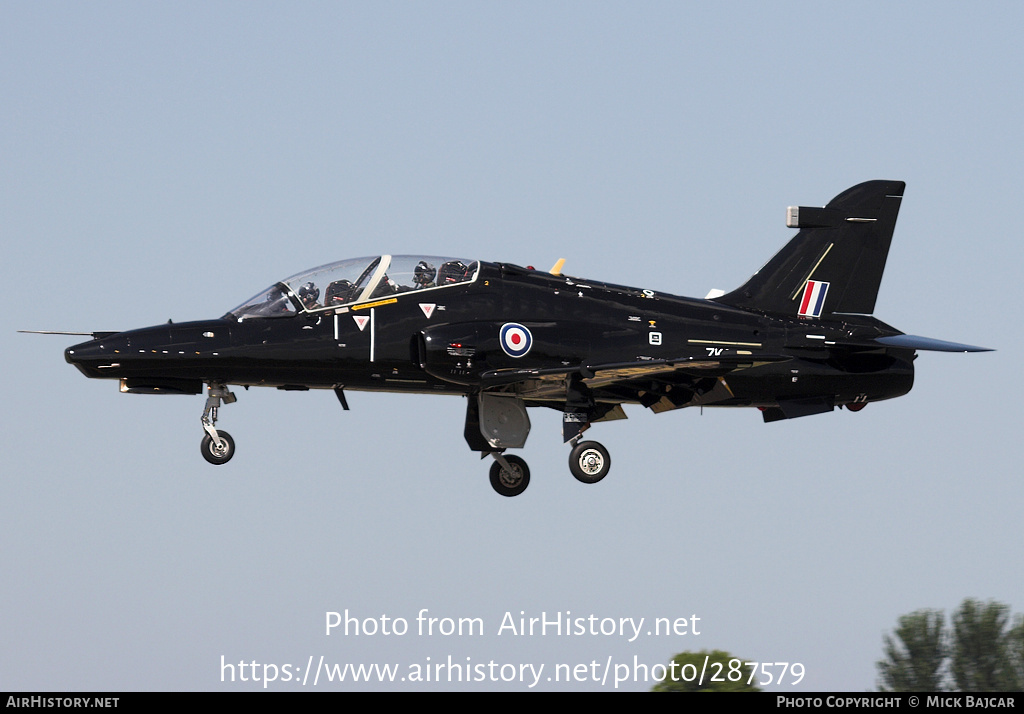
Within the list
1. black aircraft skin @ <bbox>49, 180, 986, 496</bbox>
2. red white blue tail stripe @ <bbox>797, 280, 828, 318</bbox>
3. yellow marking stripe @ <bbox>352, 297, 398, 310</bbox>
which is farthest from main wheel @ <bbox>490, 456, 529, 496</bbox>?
red white blue tail stripe @ <bbox>797, 280, 828, 318</bbox>

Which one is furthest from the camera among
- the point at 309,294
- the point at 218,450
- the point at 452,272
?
the point at 452,272

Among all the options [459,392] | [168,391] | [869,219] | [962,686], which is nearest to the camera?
[168,391]

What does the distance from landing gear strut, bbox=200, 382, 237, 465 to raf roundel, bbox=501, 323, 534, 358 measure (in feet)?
15.1

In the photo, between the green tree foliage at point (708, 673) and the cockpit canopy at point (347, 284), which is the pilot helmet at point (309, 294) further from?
the green tree foliage at point (708, 673)

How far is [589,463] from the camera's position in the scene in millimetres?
26203

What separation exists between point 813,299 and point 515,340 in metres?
6.35

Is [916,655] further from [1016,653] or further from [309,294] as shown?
[309,294]

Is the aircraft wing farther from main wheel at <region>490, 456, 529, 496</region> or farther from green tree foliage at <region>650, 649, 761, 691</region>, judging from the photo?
green tree foliage at <region>650, 649, 761, 691</region>

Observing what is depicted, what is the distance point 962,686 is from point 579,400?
1869 centimetres

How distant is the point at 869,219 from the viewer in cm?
2938

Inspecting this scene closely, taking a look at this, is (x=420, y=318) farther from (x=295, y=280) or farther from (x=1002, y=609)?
(x=1002, y=609)

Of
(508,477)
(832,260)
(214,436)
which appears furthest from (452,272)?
(832,260)
